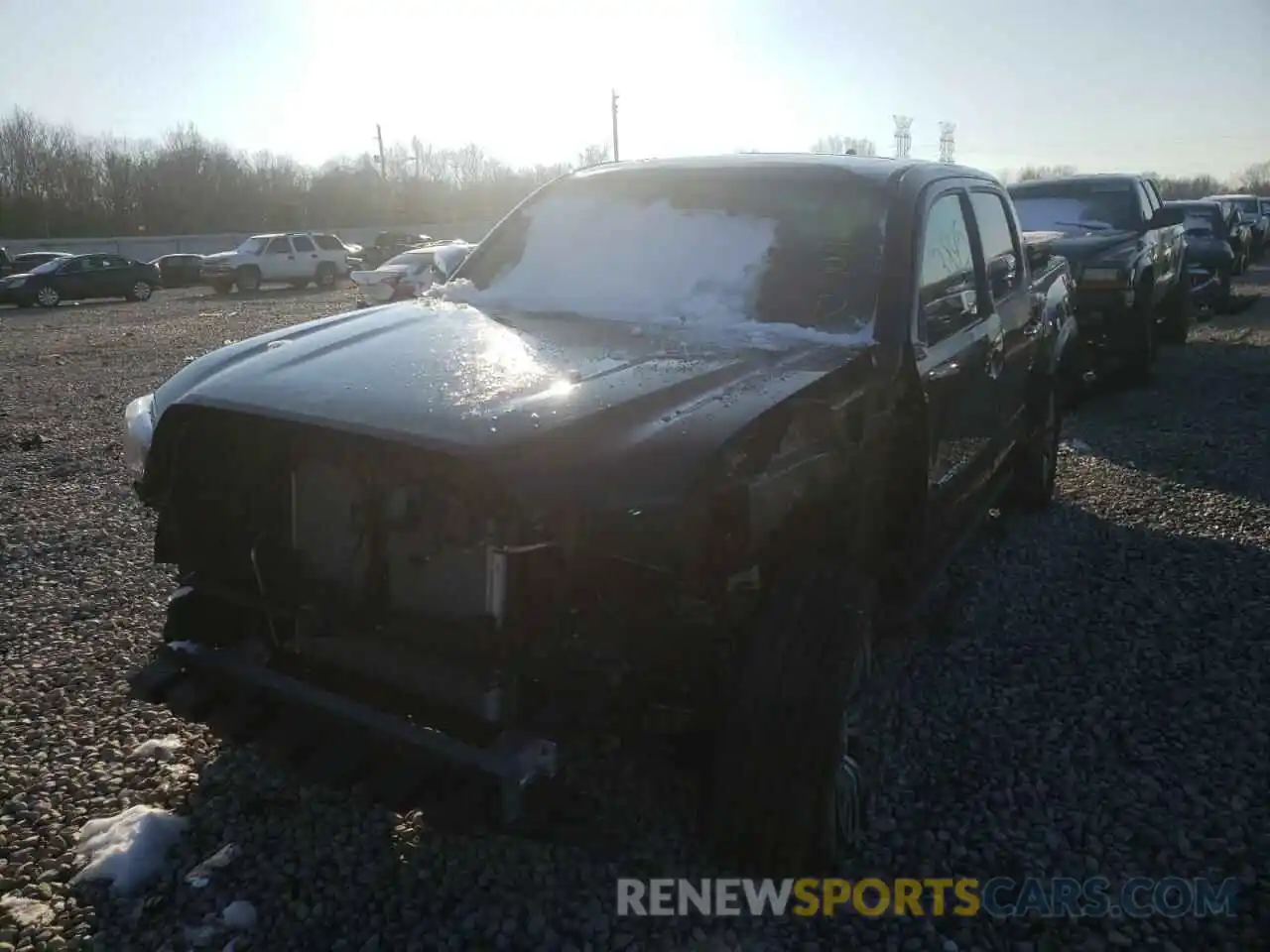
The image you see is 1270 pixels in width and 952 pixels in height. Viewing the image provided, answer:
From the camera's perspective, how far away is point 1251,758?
3.34 meters

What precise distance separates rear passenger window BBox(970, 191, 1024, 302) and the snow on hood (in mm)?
1350

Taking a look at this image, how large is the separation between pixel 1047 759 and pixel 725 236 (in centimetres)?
210

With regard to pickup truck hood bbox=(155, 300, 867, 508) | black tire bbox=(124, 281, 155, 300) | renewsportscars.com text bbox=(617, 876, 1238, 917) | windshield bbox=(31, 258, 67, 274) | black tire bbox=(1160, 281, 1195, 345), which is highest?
windshield bbox=(31, 258, 67, 274)

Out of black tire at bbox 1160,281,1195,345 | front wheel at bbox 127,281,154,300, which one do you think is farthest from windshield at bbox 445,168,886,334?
front wheel at bbox 127,281,154,300

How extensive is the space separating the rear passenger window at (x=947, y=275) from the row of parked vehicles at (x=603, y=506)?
0.03 metres

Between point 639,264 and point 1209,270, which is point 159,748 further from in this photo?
point 1209,270

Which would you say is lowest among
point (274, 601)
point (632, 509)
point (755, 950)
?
point (755, 950)

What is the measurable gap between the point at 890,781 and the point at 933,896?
1.75 ft

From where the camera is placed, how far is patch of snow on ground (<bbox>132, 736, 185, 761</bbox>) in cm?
331

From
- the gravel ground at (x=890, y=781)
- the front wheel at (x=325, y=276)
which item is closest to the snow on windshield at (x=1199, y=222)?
the gravel ground at (x=890, y=781)

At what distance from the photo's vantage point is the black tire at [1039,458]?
18.1 feet

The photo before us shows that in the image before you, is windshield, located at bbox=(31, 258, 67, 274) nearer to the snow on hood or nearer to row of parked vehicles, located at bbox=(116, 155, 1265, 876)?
the snow on hood

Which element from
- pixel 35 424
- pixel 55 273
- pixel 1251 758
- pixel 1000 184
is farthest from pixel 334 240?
pixel 1251 758

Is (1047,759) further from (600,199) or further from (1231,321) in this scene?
(1231,321)
